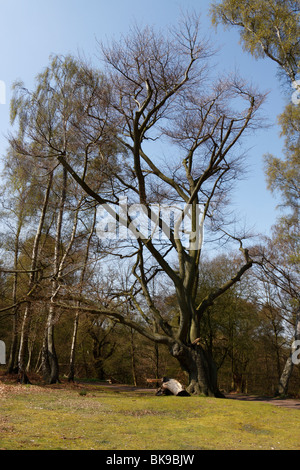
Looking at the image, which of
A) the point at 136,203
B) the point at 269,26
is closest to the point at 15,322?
the point at 136,203

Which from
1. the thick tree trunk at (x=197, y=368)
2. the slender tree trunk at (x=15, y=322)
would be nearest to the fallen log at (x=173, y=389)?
the thick tree trunk at (x=197, y=368)

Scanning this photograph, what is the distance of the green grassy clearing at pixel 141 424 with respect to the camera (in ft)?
15.4

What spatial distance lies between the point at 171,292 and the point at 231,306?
11.0 ft

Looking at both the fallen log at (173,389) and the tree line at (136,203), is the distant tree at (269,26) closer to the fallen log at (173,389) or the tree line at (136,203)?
the tree line at (136,203)

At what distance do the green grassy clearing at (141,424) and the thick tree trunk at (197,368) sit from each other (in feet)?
5.37

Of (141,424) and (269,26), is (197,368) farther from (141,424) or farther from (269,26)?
(269,26)

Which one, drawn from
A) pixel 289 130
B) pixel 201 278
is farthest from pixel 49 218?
pixel 289 130

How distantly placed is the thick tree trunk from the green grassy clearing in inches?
64.5

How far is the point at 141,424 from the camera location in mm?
6320

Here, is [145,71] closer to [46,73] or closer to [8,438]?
[46,73]

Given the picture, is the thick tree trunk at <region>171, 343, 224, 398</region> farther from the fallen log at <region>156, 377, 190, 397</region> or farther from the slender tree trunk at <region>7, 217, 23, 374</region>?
the slender tree trunk at <region>7, 217, 23, 374</region>

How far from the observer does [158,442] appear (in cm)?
490

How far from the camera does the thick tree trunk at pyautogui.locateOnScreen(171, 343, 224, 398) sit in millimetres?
11398
